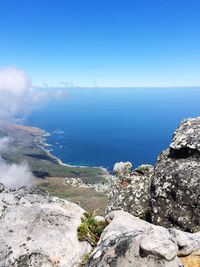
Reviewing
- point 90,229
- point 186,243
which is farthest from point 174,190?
point 186,243

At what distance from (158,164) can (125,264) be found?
7279 millimetres

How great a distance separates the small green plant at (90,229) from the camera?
11.2m

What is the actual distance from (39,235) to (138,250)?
388 cm

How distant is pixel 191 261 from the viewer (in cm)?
901

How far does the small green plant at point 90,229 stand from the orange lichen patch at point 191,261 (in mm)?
3325

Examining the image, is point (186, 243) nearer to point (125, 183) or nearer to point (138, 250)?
point (138, 250)

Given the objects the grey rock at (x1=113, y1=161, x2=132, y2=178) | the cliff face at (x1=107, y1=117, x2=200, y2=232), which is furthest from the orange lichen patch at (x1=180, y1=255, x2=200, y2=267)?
the grey rock at (x1=113, y1=161, x2=132, y2=178)

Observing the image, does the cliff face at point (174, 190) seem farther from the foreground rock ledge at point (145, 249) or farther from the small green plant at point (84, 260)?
the small green plant at point (84, 260)

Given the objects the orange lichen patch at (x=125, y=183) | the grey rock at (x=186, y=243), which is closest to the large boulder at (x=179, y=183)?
the grey rock at (x=186, y=243)

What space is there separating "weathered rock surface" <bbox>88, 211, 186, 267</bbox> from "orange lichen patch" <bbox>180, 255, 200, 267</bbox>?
84 cm

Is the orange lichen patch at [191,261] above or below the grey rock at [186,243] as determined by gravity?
below

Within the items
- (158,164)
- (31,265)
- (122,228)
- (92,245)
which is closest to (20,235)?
(31,265)

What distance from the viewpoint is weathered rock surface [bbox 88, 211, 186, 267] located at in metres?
8.01

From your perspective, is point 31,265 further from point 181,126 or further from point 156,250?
point 181,126
